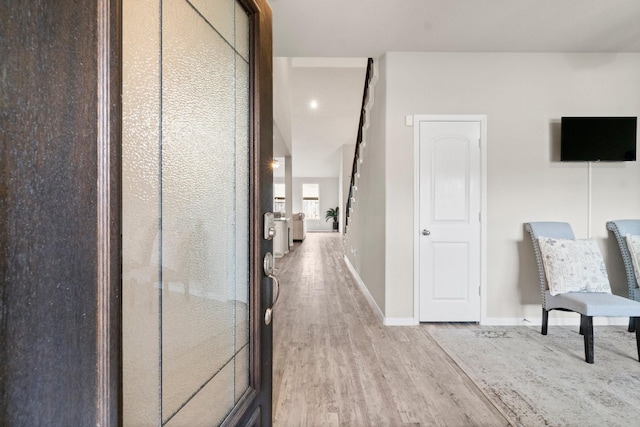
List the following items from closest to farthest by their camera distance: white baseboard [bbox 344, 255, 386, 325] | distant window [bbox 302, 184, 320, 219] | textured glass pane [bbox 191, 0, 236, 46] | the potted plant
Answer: textured glass pane [bbox 191, 0, 236, 46]
white baseboard [bbox 344, 255, 386, 325]
the potted plant
distant window [bbox 302, 184, 320, 219]

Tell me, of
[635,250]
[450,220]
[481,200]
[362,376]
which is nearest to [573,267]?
[635,250]

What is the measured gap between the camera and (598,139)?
10.2 ft

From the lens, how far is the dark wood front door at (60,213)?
0.35m

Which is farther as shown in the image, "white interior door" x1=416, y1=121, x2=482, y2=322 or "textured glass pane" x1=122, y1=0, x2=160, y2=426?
"white interior door" x1=416, y1=121, x2=482, y2=322

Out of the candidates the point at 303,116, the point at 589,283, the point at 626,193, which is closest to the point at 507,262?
Result: the point at 589,283

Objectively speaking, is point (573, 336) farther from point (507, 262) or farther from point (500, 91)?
point (500, 91)

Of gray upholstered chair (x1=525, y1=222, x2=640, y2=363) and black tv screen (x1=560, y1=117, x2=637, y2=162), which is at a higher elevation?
black tv screen (x1=560, y1=117, x2=637, y2=162)

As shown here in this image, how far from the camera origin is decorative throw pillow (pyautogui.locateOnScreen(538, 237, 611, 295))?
269 centimetres

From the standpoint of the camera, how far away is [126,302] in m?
0.59

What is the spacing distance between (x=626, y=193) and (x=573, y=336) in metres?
1.55

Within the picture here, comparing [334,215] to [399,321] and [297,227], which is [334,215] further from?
[399,321]

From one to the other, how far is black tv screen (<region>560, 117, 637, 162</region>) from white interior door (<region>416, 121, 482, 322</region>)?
2.71 ft

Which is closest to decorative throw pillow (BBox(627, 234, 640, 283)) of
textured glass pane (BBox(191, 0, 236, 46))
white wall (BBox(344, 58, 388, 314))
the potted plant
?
white wall (BBox(344, 58, 388, 314))

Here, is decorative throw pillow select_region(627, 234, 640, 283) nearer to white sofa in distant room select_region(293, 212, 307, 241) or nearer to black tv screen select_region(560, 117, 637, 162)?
black tv screen select_region(560, 117, 637, 162)
